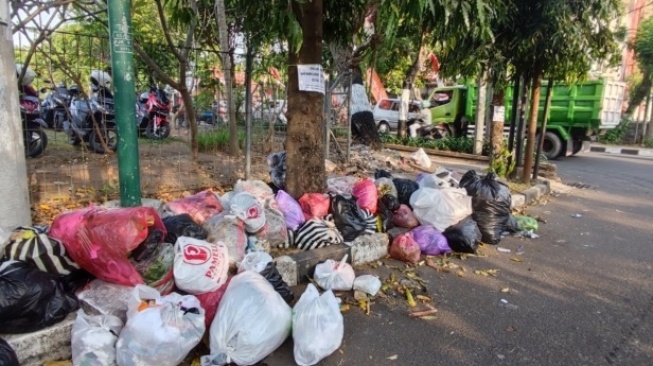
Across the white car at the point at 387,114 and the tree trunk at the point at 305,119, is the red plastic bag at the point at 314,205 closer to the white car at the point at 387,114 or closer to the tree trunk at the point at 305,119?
the tree trunk at the point at 305,119

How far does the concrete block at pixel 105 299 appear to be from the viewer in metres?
2.42

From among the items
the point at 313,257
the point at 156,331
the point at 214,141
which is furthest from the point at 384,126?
the point at 156,331

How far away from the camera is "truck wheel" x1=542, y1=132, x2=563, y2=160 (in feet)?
39.2

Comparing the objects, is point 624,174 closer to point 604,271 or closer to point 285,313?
point 604,271

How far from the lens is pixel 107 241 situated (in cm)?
241

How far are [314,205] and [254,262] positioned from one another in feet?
3.82

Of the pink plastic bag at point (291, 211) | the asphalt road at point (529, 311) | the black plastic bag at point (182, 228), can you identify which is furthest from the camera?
the pink plastic bag at point (291, 211)

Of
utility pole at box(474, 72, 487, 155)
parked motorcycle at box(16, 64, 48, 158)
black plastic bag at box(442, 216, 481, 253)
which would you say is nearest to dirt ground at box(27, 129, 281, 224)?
parked motorcycle at box(16, 64, 48, 158)

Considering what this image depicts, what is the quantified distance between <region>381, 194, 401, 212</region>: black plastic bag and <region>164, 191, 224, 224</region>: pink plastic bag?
67.9 inches

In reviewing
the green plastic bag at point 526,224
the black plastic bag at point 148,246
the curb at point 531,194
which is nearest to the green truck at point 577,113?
the curb at point 531,194

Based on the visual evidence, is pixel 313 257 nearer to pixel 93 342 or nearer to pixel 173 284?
pixel 173 284

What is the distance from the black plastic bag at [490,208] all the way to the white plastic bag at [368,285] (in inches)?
70.7

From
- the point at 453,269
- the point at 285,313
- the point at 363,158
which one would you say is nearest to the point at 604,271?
the point at 453,269

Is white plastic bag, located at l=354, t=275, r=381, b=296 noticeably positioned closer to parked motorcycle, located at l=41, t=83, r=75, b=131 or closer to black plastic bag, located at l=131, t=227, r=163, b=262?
black plastic bag, located at l=131, t=227, r=163, b=262
